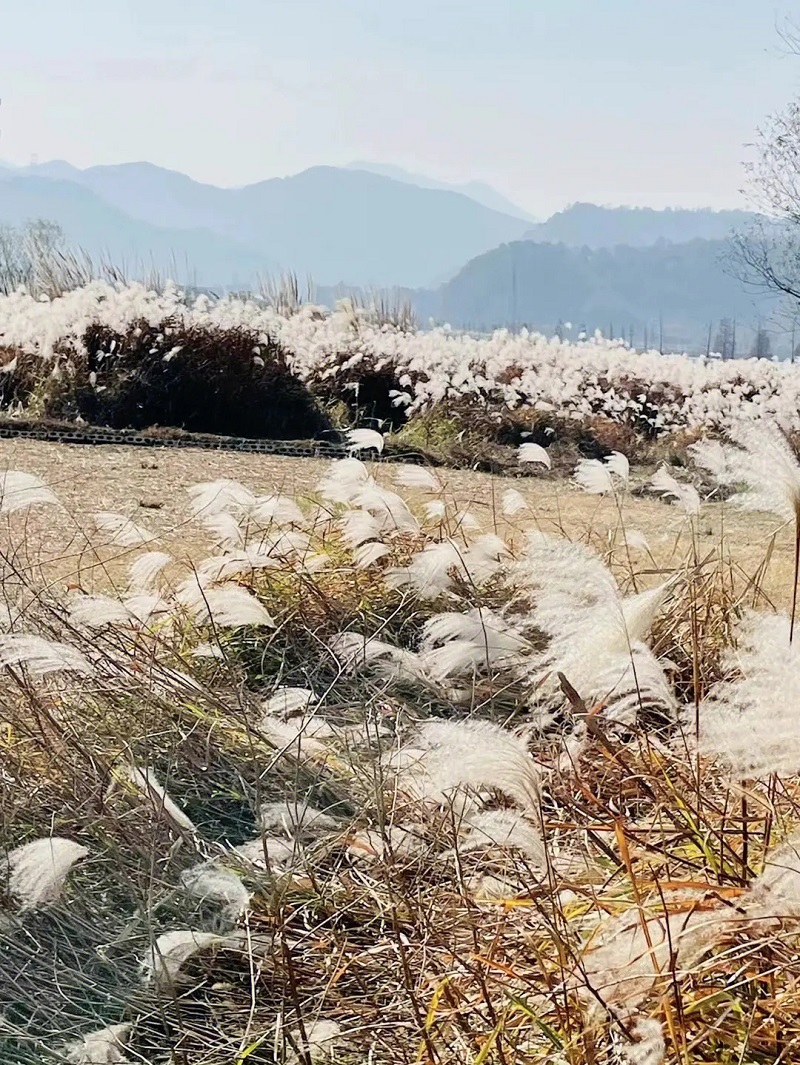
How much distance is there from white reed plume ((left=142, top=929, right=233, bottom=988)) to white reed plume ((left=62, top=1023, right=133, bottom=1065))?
7cm

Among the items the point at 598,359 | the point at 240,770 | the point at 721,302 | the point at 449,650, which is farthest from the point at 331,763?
the point at 721,302

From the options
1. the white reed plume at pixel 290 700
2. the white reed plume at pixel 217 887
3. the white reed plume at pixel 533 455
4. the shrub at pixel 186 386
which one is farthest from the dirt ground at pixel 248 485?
the white reed plume at pixel 217 887

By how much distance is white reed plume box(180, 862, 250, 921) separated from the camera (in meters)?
1.42

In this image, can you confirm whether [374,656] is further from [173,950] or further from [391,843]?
[173,950]

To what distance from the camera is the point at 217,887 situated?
144cm

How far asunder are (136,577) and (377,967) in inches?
38.4

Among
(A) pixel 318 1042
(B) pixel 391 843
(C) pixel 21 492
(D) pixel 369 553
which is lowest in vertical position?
(A) pixel 318 1042

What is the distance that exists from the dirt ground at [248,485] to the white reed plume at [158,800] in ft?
5.06

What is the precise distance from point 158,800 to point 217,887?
14cm

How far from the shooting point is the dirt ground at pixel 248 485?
3493mm

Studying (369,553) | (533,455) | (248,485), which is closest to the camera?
(369,553)

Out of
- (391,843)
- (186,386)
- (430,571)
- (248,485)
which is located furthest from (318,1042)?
(186,386)

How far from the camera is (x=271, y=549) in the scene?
283cm

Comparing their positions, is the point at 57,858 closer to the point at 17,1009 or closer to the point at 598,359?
the point at 17,1009
